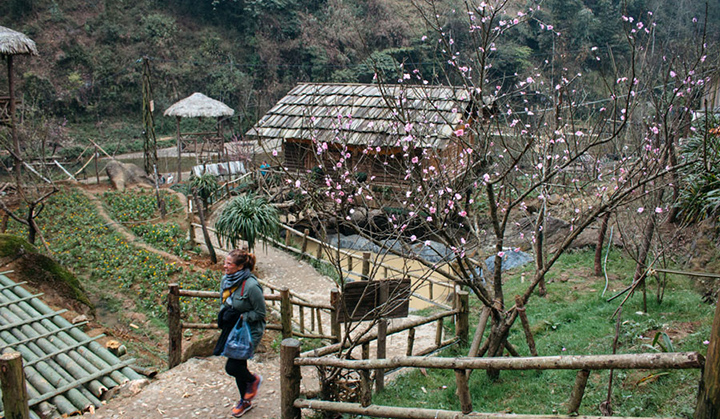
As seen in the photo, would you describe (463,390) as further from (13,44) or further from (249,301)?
(13,44)

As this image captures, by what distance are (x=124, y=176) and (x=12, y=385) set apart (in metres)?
14.3

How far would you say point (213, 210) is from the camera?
1414 cm

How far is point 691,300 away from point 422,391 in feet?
12.3

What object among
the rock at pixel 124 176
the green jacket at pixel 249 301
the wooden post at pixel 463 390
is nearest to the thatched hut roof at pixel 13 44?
the rock at pixel 124 176

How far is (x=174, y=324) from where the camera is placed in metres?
5.23

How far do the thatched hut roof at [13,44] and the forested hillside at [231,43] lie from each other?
45.5ft

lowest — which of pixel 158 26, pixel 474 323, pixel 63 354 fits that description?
pixel 474 323

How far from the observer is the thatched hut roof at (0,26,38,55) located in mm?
11227

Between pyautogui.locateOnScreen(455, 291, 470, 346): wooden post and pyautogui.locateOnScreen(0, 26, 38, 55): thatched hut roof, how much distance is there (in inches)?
459

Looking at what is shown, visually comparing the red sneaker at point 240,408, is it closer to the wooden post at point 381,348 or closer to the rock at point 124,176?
the wooden post at point 381,348

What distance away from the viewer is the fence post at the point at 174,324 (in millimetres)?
5190

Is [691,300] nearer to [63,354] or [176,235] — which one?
[63,354]

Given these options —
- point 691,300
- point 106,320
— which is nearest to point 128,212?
point 106,320

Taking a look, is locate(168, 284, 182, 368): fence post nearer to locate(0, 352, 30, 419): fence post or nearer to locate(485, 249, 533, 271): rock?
locate(0, 352, 30, 419): fence post
